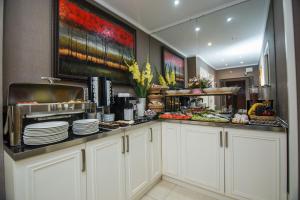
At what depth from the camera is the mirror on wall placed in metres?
1.94

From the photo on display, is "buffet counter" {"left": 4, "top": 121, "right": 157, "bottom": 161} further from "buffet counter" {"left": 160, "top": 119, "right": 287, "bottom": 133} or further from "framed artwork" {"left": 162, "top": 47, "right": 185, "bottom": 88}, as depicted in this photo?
"framed artwork" {"left": 162, "top": 47, "right": 185, "bottom": 88}

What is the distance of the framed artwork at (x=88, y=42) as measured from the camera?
1416 mm

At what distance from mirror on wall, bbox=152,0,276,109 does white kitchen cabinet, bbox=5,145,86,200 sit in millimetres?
1914

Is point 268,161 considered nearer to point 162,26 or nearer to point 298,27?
point 298,27

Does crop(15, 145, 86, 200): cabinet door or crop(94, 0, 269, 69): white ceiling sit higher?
crop(94, 0, 269, 69): white ceiling

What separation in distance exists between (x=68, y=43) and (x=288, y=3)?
2.03 meters

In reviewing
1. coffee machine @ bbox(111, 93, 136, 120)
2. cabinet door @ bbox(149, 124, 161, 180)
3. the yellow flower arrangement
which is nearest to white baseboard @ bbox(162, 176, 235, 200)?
cabinet door @ bbox(149, 124, 161, 180)

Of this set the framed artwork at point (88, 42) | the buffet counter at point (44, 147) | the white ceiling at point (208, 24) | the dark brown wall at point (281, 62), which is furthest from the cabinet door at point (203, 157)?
the framed artwork at point (88, 42)

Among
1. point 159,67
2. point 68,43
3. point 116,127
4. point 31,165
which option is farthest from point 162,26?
point 31,165

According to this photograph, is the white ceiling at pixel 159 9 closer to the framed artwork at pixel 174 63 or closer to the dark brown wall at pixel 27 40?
the framed artwork at pixel 174 63

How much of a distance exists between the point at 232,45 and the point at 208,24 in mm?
540

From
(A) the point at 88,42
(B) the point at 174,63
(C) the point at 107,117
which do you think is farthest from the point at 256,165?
(A) the point at 88,42

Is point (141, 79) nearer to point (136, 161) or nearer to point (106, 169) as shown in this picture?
point (136, 161)

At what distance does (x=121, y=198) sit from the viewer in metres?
1.37
